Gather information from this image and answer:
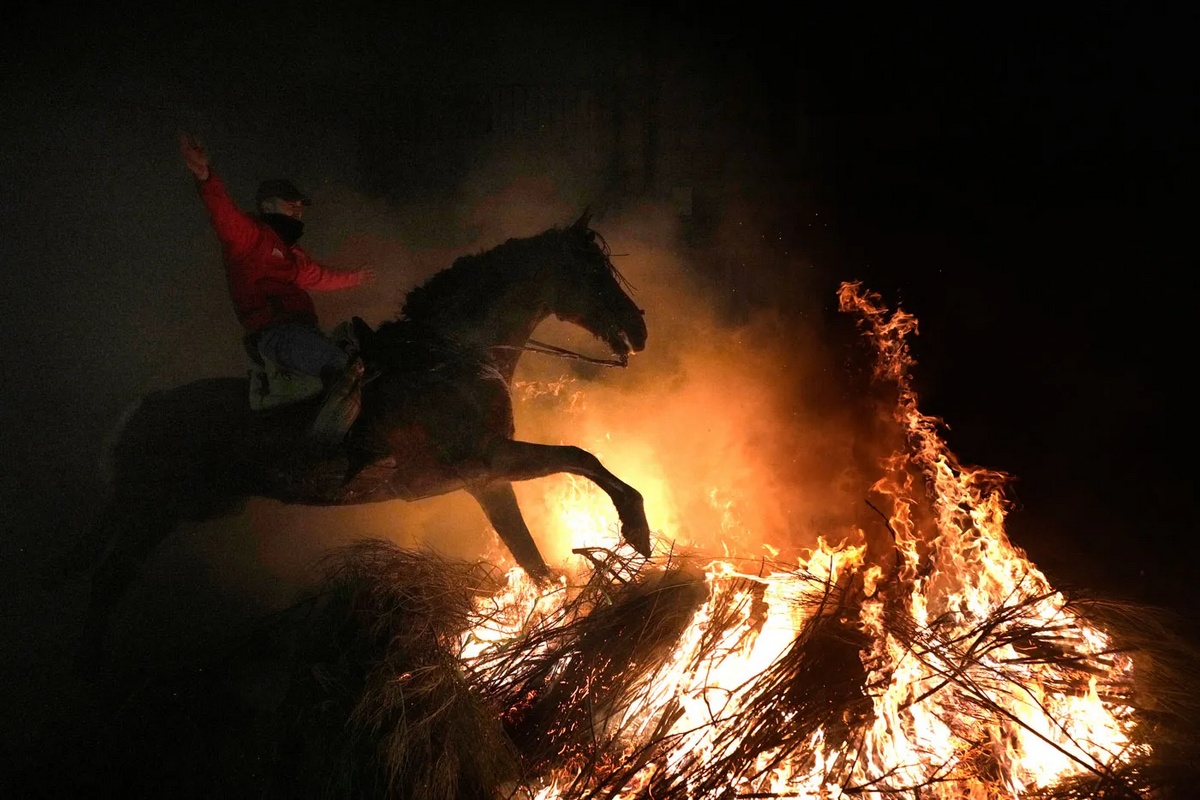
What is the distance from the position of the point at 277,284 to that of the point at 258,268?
0.15 metres

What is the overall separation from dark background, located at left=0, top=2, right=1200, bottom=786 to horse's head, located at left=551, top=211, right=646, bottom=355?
2.06m

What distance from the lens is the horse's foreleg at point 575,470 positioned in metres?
3.71

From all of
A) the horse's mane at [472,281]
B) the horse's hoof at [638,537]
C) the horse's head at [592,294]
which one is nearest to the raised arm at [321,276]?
the horse's mane at [472,281]

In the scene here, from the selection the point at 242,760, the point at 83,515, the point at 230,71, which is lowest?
the point at 242,760

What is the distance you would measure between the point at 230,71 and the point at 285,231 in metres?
2.35

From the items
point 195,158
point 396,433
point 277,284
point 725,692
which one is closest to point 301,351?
point 277,284

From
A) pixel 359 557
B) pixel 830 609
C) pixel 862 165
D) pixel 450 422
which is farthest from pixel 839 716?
pixel 862 165

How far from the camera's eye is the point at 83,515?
4.71 meters

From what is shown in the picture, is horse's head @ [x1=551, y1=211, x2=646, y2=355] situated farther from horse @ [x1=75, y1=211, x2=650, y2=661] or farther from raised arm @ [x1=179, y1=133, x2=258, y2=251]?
raised arm @ [x1=179, y1=133, x2=258, y2=251]

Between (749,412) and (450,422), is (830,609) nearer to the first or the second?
(450,422)

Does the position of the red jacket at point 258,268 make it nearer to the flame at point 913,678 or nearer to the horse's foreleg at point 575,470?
the horse's foreleg at point 575,470

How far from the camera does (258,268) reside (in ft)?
12.5

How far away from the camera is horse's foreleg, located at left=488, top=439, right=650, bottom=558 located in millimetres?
3707

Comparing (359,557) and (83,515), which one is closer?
(359,557)
